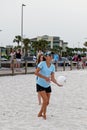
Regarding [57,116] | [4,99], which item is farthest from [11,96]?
[57,116]

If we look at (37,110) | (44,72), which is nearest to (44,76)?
(44,72)

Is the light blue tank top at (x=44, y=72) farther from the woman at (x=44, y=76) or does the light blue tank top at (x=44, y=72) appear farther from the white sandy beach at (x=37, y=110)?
the white sandy beach at (x=37, y=110)

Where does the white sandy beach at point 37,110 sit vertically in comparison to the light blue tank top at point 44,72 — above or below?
below

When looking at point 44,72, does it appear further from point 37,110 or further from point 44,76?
point 37,110

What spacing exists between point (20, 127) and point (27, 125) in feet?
0.91

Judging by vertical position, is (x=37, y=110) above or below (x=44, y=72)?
below

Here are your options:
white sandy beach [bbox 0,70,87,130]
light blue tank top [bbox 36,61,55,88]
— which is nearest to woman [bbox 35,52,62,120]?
light blue tank top [bbox 36,61,55,88]

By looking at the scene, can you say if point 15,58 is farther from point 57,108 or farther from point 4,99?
point 57,108

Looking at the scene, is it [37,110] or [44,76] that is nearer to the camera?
[44,76]

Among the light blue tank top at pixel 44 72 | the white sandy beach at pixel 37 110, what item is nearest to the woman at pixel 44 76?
the light blue tank top at pixel 44 72

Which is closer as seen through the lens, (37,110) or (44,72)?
(44,72)

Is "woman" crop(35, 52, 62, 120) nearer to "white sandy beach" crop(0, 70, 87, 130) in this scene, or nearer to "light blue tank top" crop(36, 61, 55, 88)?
"light blue tank top" crop(36, 61, 55, 88)

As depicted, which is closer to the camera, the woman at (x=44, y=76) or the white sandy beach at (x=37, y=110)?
the white sandy beach at (x=37, y=110)

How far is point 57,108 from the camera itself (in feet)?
38.6
